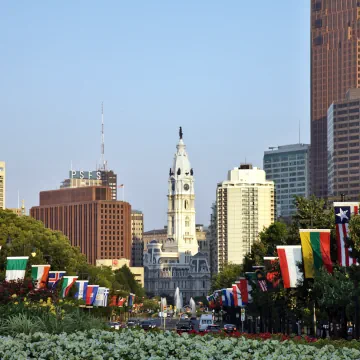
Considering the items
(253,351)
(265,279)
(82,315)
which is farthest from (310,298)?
(253,351)

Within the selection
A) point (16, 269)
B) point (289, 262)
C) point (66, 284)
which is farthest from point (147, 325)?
point (289, 262)

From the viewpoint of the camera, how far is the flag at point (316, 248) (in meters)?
61.6

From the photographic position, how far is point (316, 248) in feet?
202

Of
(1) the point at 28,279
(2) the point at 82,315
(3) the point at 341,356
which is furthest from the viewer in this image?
(1) the point at 28,279

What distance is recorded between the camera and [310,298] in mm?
76938

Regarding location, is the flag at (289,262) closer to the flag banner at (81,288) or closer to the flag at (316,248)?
the flag at (316,248)

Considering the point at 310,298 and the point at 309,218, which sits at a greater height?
the point at 309,218

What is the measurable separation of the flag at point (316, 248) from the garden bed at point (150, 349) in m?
29.6

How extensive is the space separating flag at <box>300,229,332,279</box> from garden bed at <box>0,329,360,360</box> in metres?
29.6

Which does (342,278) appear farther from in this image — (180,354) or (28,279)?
(180,354)

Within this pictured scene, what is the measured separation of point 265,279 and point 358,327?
28825mm

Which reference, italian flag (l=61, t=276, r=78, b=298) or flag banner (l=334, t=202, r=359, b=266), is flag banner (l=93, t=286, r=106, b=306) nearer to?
italian flag (l=61, t=276, r=78, b=298)

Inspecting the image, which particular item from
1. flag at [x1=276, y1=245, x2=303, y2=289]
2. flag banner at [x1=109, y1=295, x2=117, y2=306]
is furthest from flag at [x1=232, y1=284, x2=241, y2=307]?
flag at [x1=276, y1=245, x2=303, y2=289]

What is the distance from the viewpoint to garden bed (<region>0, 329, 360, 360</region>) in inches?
1158
